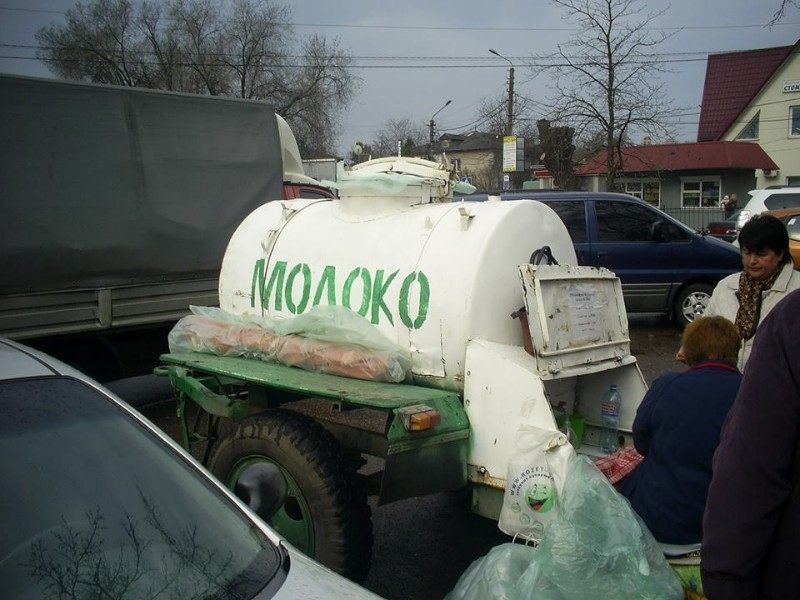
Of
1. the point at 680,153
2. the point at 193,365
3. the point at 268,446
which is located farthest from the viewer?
the point at 680,153

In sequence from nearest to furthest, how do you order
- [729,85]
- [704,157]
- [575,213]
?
[575,213] < [704,157] < [729,85]

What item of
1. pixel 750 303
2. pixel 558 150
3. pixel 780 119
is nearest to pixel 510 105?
pixel 558 150

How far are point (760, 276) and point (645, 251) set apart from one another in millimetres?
6495

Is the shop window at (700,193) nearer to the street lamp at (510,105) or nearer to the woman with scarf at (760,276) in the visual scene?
the street lamp at (510,105)

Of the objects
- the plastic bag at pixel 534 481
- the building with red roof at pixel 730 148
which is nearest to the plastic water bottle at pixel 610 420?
the plastic bag at pixel 534 481

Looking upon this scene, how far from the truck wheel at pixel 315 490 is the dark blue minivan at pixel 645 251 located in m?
7.12

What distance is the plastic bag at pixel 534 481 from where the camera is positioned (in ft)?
10.5

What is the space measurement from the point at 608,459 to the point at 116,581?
2.51m

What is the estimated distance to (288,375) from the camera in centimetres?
390

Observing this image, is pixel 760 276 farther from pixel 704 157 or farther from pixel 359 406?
pixel 704 157

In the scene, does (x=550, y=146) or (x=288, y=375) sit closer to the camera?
(x=288, y=375)

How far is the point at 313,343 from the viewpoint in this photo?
162 inches

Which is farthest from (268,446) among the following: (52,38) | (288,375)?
(52,38)

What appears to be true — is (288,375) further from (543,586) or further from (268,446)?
(543,586)
